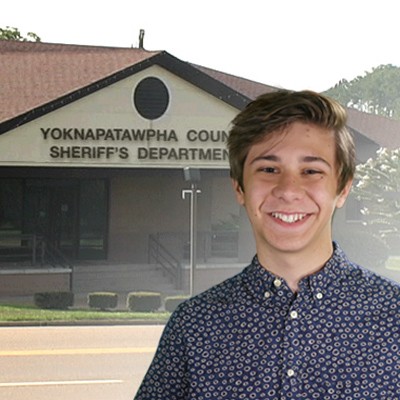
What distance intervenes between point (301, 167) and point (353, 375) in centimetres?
24

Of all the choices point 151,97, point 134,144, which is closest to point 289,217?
point 134,144

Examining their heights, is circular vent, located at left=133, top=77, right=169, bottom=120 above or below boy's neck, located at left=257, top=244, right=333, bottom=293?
above

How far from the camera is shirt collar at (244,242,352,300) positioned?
119 centimetres

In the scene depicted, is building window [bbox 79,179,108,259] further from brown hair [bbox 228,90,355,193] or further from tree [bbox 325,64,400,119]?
brown hair [bbox 228,90,355,193]

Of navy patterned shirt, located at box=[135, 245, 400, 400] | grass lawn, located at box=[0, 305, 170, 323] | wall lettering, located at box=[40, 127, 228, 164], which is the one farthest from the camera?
grass lawn, located at box=[0, 305, 170, 323]

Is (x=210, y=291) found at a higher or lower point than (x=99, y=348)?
higher

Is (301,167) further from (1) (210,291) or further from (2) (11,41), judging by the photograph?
(2) (11,41)

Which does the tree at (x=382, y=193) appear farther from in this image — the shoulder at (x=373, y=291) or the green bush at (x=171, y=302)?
the shoulder at (x=373, y=291)

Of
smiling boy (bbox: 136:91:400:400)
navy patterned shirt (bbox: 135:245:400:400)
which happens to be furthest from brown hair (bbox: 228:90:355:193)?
navy patterned shirt (bbox: 135:245:400:400)

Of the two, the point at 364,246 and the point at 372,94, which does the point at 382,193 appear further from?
Result: the point at 372,94

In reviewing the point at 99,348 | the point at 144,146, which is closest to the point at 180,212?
the point at 144,146

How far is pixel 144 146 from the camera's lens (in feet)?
9.39

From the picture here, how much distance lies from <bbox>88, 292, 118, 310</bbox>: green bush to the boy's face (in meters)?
1.77

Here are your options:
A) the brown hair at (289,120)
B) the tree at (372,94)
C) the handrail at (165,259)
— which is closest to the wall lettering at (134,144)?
the handrail at (165,259)
